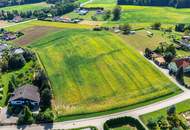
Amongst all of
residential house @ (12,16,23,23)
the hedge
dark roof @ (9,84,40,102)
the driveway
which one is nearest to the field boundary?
the hedge

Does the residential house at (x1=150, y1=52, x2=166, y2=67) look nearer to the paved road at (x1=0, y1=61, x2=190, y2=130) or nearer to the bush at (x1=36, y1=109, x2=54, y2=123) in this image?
the paved road at (x1=0, y1=61, x2=190, y2=130)

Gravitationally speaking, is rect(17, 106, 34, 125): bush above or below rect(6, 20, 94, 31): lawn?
below

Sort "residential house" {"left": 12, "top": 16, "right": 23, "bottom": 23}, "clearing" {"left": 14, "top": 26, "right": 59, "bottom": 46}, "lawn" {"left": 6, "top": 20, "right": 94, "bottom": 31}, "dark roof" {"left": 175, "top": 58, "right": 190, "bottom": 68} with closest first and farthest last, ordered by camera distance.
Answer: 1. "dark roof" {"left": 175, "top": 58, "right": 190, "bottom": 68}
2. "clearing" {"left": 14, "top": 26, "right": 59, "bottom": 46}
3. "lawn" {"left": 6, "top": 20, "right": 94, "bottom": 31}
4. "residential house" {"left": 12, "top": 16, "right": 23, "bottom": 23}

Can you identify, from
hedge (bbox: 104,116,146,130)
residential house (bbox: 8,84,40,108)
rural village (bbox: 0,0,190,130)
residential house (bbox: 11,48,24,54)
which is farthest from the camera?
residential house (bbox: 11,48,24,54)

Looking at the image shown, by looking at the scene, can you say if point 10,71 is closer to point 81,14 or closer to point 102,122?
point 102,122

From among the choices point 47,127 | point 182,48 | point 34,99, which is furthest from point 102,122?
point 182,48

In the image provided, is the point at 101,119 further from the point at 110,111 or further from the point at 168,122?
the point at 168,122

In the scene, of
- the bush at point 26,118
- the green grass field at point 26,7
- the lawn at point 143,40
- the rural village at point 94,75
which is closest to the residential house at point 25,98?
the rural village at point 94,75

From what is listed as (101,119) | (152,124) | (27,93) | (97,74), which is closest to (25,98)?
(27,93)
